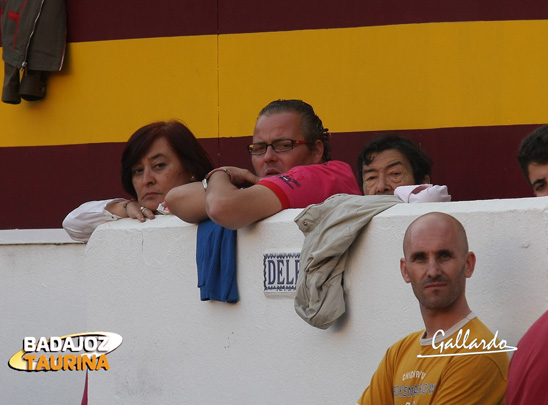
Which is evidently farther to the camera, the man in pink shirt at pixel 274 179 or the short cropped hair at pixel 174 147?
the short cropped hair at pixel 174 147

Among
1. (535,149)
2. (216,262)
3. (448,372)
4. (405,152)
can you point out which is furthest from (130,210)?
(448,372)

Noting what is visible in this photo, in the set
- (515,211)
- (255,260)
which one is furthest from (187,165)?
(515,211)

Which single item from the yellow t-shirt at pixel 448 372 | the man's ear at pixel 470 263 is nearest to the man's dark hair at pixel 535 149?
the man's ear at pixel 470 263

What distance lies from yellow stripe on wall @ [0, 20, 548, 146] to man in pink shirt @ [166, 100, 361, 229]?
81 cm

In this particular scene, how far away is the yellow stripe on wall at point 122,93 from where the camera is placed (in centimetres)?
552

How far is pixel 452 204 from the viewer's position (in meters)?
3.48

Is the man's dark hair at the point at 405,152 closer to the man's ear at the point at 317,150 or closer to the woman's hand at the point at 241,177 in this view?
the man's ear at the point at 317,150

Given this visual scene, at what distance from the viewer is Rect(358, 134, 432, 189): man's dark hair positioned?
450cm

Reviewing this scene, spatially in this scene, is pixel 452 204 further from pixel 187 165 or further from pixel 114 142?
pixel 114 142

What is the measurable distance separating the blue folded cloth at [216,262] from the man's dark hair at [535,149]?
117 cm

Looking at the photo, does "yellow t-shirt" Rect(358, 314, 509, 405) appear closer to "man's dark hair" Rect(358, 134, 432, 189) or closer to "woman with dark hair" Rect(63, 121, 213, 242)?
"man's dark hair" Rect(358, 134, 432, 189)

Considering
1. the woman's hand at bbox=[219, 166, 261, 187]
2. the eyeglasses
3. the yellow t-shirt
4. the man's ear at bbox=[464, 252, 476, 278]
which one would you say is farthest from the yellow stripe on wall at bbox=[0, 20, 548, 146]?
the yellow t-shirt

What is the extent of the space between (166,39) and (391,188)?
5.71ft

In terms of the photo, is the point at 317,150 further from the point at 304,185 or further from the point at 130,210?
the point at 130,210
